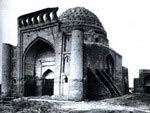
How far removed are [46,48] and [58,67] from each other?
373 cm

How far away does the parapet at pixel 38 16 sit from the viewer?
1967 centimetres

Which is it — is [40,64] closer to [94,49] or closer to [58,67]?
[58,67]

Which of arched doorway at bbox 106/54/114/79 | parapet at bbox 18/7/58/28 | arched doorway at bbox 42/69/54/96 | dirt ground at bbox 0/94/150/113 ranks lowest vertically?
dirt ground at bbox 0/94/150/113

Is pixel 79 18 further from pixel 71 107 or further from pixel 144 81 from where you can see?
pixel 71 107

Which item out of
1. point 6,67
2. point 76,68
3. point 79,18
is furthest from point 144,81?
point 6,67

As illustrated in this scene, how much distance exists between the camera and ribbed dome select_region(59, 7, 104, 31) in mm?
23062

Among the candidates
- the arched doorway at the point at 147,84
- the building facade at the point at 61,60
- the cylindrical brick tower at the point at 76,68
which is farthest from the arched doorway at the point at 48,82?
the arched doorway at the point at 147,84

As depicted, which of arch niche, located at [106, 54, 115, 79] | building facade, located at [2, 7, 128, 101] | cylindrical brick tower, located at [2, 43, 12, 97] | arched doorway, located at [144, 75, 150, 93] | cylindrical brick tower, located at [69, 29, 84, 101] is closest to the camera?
cylindrical brick tower, located at [69, 29, 84, 101]

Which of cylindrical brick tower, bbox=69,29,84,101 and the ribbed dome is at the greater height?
the ribbed dome

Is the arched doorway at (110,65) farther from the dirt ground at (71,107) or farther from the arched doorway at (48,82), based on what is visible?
the dirt ground at (71,107)

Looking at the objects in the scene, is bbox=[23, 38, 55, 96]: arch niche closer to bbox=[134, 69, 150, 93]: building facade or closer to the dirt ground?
the dirt ground

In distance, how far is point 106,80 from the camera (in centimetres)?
1884

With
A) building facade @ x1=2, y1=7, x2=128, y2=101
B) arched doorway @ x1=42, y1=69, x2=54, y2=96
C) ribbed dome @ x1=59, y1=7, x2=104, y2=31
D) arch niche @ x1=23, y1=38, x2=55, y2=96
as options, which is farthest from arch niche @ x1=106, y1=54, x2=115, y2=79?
arched doorway @ x1=42, y1=69, x2=54, y2=96

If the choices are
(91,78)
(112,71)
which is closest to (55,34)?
(91,78)
